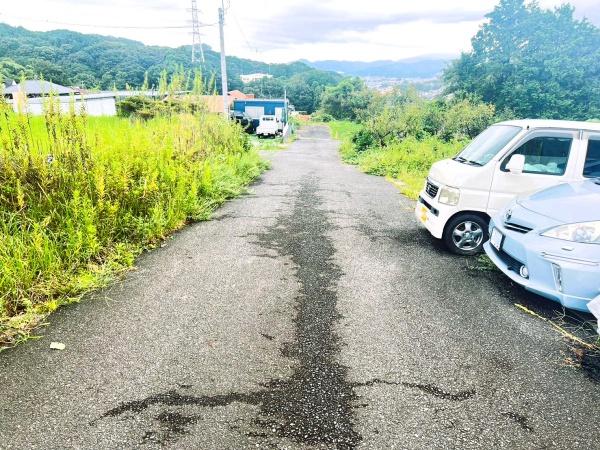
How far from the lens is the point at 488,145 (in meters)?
5.38

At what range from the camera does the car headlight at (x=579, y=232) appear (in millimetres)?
3418

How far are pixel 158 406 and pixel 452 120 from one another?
23126 mm

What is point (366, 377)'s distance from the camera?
2.80 meters

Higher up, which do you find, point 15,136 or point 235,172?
point 15,136

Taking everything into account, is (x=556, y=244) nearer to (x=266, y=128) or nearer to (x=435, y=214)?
(x=435, y=214)

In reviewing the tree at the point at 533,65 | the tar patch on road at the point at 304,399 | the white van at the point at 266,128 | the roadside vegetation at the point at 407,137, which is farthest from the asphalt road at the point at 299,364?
the tree at the point at 533,65

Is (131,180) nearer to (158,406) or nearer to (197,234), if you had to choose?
(197,234)

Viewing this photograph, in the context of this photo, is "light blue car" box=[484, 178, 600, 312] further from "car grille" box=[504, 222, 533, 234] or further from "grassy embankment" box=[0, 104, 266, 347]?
"grassy embankment" box=[0, 104, 266, 347]

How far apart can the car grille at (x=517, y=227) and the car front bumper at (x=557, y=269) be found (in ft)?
0.25

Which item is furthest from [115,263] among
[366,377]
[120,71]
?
[120,71]

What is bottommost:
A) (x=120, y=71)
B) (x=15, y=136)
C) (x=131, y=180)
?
(x=131, y=180)

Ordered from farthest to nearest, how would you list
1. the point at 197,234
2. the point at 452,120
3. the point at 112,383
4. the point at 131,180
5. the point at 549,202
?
1. the point at 452,120
2. the point at 197,234
3. the point at 131,180
4. the point at 549,202
5. the point at 112,383

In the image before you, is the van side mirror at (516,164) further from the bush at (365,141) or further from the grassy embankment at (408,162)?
the bush at (365,141)

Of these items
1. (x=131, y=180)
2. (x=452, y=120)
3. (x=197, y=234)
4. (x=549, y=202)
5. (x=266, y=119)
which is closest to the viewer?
(x=549, y=202)
